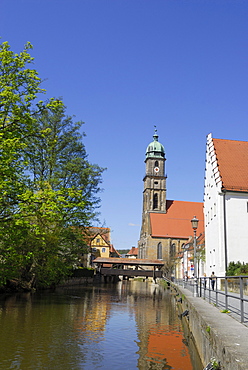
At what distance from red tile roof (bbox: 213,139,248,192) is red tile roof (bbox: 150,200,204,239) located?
5147 centimetres

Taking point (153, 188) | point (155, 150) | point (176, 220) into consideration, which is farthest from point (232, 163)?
point (155, 150)

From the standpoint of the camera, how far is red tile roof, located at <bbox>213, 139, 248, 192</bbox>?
101 ft

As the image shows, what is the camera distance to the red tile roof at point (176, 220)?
8841 centimetres

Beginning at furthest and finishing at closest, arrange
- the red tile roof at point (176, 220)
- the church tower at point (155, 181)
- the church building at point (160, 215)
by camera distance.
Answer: the church tower at point (155, 181)
the red tile roof at point (176, 220)
the church building at point (160, 215)

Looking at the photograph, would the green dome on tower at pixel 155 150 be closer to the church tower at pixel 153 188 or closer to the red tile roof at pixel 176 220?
the church tower at pixel 153 188

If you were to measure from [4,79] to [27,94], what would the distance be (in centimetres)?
128

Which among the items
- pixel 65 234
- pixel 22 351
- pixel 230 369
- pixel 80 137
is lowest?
pixel 22 351

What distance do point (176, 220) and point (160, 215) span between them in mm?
4094

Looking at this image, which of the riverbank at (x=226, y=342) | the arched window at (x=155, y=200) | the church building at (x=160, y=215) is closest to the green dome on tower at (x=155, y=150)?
the church building at (x=160, y=215)

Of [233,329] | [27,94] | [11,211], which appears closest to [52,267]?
[11,211]

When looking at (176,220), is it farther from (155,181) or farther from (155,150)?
(155,150)

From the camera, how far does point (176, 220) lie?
9212cm

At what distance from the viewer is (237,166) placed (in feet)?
108

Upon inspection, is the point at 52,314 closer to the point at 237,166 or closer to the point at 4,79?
the point at 4,79
